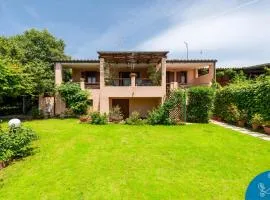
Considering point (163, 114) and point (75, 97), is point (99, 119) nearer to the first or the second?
point (75, 97)

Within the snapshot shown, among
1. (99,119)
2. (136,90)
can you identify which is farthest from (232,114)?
(99,119)

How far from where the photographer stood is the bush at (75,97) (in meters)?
23.0

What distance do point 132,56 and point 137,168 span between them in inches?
595

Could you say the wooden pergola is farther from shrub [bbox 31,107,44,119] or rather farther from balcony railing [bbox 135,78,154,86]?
shrub [bbox 31,107,44,119]

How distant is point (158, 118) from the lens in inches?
766

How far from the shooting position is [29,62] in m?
25.7

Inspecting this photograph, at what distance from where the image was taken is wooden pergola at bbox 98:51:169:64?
71.0 ft

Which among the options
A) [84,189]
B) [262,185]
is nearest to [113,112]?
[84,189]

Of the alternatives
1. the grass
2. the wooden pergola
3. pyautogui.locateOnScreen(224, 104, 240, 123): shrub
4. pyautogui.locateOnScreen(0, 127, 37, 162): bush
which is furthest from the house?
pyautogui.locateOnScreen(0, 127, 37, 162): bush

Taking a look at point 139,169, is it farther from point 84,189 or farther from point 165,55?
point 165,55

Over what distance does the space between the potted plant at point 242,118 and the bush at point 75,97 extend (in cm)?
1291

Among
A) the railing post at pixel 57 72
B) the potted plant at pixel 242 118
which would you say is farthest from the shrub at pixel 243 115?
the railing post at pixel 57 72

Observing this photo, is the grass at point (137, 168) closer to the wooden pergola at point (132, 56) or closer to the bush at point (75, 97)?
the bush at point (75, 97)

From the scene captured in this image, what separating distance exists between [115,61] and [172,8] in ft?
34.6
